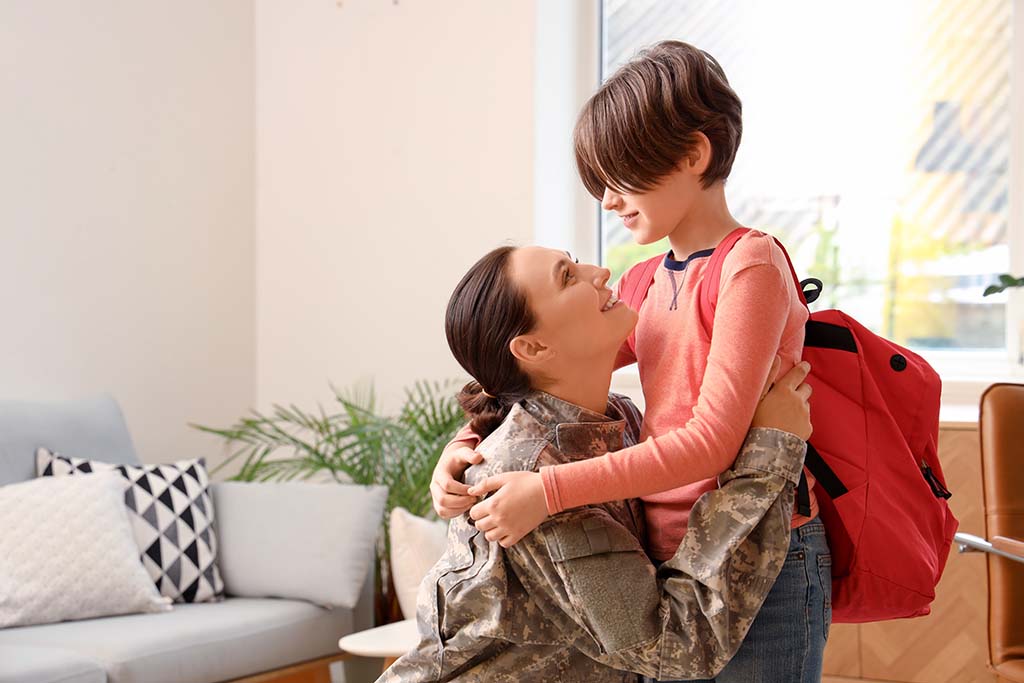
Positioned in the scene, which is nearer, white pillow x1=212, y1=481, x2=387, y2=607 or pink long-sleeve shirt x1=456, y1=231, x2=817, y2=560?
pink long-sleeve shirt x1=456, y1=231, x2=817, y2=560

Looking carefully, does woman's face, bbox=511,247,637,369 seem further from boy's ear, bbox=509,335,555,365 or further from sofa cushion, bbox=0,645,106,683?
sofa cushion, bbox=0,645,106,683

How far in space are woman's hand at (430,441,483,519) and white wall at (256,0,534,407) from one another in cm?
234

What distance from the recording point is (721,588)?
118 centimetres

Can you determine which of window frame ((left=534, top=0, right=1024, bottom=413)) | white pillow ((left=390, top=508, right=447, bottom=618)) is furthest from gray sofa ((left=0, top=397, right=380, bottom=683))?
window frame ((left=534, top=0, right=1024, bottom=413))

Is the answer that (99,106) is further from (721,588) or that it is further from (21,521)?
(721,588)

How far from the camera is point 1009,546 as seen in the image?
2039mm

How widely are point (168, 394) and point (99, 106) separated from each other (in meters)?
0.99

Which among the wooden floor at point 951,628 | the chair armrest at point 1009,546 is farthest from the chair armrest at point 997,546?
the wooden floor at point 951,628

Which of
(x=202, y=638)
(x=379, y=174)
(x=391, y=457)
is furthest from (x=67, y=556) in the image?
(x=379, y=174)

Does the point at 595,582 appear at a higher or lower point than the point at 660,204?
lower

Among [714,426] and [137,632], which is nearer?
[714,426]

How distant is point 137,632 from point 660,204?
1878 millimetres

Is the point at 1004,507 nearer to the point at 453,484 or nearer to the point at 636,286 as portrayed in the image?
the point at 636,286

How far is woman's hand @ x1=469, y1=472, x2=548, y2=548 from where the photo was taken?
3.98 ft
